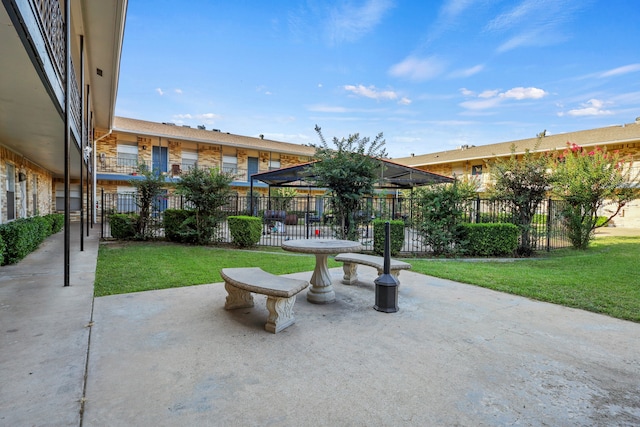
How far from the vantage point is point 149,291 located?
4.70 metres

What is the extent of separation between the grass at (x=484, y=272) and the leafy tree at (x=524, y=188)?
79cm

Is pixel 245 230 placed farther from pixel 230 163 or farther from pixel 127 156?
pixel 230 163

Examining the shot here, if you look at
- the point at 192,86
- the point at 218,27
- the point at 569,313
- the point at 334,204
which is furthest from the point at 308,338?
the point at 192,86

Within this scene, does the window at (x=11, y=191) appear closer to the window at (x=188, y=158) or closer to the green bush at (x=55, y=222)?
the green bush at (x=55, y=222)

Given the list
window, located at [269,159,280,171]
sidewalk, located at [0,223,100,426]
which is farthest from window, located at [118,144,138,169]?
sidewalk, located at [0,223,100,426]

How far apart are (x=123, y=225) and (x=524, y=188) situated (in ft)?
41.5

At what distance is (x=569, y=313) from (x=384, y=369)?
303cm

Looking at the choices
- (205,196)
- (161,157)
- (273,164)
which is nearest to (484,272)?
(205,196)

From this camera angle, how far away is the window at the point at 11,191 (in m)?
8.41

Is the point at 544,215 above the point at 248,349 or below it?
above

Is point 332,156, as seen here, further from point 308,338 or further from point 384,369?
point 384,369

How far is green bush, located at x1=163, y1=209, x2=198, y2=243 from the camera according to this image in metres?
10.2

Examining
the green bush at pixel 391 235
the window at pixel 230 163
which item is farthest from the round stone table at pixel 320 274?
the window at pixel 230 163

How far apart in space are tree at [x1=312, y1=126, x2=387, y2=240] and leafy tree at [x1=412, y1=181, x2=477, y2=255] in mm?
1705
